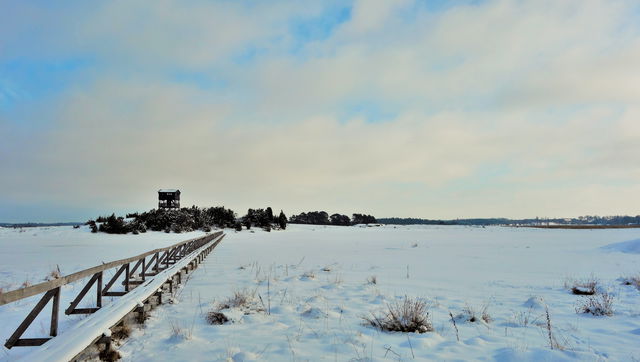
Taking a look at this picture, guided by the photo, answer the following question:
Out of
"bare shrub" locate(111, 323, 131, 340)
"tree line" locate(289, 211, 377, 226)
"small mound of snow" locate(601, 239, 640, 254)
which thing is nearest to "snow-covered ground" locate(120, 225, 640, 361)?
"bare shrub" locate(111, 323, 131, 340)

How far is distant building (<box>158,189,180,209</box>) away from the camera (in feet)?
184

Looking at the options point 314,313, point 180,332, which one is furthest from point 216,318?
point 314,313

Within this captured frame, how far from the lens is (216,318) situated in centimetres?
604

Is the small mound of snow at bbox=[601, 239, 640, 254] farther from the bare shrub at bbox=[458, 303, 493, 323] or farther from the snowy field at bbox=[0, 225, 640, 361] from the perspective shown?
the bare shrub at bbox=[458, 303, 493, 323]

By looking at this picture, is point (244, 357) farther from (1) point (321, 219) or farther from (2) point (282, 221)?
(1) point (321, 219)

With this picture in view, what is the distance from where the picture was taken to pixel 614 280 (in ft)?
35.9

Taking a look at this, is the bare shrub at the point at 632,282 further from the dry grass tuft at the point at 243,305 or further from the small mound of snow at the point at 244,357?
the small mound of snow at the point at 244,357

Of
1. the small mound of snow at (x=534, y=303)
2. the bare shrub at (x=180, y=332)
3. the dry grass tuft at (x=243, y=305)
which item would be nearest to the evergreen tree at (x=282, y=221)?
the dry grass tuft at (x=243, y=305)

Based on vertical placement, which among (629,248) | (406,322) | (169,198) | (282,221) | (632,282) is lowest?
(629,248)

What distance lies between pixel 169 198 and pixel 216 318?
5502 centimetres

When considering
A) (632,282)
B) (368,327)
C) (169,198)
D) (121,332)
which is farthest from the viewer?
(169,198)

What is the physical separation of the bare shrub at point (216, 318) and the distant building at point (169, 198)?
54.3m

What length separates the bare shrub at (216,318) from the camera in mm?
5974

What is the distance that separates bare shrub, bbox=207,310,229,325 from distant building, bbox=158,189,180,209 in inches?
2137
